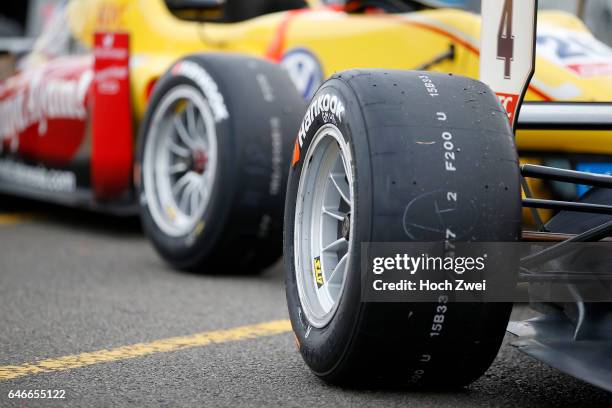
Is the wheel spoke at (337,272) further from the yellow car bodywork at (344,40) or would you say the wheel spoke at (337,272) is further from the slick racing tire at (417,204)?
the yellow car bodywork at (344,40)

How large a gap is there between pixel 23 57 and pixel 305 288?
4517 mm

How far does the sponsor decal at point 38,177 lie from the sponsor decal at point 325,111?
10.8 ft

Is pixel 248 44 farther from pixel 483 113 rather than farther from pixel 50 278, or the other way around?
pixel 483 113

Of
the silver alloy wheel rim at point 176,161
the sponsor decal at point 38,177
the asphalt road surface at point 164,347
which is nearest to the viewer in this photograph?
the asphalt road surface at point 164,347

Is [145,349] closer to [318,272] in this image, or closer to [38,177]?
[318,272]

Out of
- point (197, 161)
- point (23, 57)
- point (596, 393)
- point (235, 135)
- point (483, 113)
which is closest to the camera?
point (483, 113)

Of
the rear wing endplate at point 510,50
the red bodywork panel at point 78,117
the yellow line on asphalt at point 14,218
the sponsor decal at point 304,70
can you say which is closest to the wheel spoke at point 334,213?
the rear wing endplate at point 510,50

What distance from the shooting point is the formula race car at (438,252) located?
2.54 meters

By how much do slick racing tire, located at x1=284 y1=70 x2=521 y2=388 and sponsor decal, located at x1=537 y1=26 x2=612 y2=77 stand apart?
131 cm

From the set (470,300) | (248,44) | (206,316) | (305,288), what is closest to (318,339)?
(305,288)

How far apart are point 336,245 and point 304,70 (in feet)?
7.62

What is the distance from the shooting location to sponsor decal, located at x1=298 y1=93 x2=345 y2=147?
2824 mm

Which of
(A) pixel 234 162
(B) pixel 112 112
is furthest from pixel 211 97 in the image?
(B) pixel 112 112

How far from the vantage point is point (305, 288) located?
3117 mm
